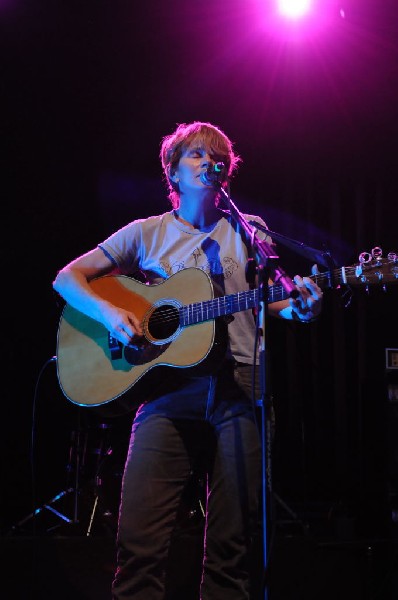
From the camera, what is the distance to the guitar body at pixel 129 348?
2.78 m

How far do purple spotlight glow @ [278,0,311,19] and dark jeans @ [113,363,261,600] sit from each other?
3.54 metres

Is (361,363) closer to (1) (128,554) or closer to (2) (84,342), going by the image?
(2) (84,342)

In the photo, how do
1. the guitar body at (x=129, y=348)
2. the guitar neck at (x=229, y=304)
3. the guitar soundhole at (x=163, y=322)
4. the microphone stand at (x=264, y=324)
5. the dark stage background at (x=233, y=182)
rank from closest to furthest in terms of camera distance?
the microphone stand at (x=264, y=324), the guitar neck at (x=229, y=304), the guitar body at (x=129, y=348), the guitar soundhole at (x=163, y=322), the dark stage background at (x=233, y=182)

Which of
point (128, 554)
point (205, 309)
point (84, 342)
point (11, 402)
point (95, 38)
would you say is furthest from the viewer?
point (11, 402)

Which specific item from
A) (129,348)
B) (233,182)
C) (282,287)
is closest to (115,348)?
(129,348)

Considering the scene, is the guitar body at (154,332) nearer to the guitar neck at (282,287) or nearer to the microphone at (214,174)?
the guitar neck at (282,287)

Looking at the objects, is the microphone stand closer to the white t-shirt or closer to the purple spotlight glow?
the white t-shirt

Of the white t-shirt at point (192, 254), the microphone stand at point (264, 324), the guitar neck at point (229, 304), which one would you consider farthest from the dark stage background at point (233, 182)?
the microphone stand at point (264, 324)

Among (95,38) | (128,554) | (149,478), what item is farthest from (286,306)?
(95,38)

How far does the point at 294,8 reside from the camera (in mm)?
5008

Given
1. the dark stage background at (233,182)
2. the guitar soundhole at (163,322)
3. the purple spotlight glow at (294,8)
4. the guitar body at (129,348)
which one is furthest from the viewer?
the dark stage background at (233,182)

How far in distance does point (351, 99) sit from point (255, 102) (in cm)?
89

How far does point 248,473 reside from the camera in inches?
103

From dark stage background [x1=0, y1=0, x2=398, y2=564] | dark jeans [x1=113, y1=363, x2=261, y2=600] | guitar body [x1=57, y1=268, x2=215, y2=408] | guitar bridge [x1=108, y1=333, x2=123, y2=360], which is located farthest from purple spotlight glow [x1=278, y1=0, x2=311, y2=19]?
dark jeans [x1=113, y1=363, x2=261, y2=600]
